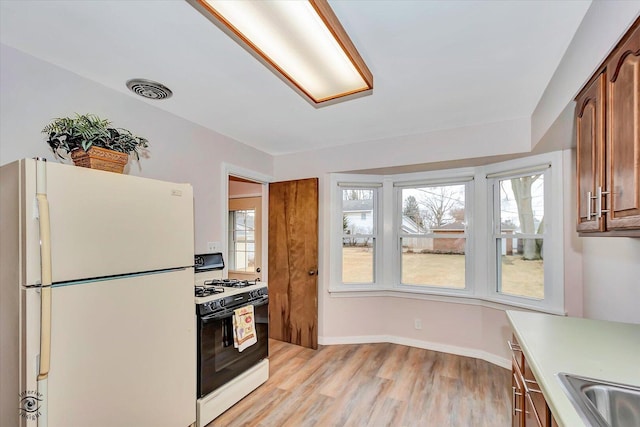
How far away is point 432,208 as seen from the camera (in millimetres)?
3545

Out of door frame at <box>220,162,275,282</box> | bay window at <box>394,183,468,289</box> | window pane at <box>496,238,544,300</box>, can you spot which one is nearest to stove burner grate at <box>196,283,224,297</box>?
door frame at <box>220,162,275,282</box>

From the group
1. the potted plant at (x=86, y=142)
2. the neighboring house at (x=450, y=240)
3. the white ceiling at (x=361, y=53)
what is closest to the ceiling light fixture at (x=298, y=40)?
the white ceiling at (x=361, y=53)

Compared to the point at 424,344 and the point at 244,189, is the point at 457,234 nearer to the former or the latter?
the point at 424,344

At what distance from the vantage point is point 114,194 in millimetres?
1591

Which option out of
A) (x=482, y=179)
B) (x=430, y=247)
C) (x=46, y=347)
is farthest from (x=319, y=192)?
(x=46, y=347)

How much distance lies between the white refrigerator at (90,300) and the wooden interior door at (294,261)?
1.74 meters

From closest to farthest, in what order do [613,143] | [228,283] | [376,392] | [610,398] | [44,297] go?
[610,398]
[613,143]
[44,297]
[376,392]
[228,283]

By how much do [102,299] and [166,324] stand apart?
0.43 m

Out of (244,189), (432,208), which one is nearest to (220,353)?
(432,208)

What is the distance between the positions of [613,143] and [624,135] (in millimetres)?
91

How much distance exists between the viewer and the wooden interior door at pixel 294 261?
3.53 meters

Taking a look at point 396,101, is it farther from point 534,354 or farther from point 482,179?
point 534,354

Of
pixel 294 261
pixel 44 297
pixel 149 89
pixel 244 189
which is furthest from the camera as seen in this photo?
pixel 244 189

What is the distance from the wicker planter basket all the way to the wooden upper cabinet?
2.38 m
